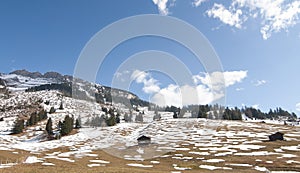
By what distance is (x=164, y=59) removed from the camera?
5859cm

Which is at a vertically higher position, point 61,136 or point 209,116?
point 209,116

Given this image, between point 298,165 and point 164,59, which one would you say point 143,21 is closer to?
point 164,59

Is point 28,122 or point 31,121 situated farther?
point 31,121

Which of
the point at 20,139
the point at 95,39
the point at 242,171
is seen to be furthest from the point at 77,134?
the point at 242,171

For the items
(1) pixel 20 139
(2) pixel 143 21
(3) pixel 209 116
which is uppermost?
(2) pixel 143 21

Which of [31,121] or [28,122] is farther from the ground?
[31,121]

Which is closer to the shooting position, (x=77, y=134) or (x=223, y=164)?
(x=223, y=164)

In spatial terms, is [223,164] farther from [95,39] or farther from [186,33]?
[95,39]

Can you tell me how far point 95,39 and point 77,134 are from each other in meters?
81.1

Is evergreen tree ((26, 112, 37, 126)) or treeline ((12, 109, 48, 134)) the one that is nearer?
treeline ((12, 109, 48, 134))

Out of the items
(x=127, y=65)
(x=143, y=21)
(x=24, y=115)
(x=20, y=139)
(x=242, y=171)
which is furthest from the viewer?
(x=24, y=115)

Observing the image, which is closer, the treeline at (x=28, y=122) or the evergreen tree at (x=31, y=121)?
the treeline at (x=28, y=122)

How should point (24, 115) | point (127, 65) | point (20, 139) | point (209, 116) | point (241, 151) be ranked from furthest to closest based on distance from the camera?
1. point (24, 115)
2. point (209, 116)
3. point (20, 139)
4. point (241, 151)
5. point (127, 65)

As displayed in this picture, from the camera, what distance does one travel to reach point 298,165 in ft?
151
